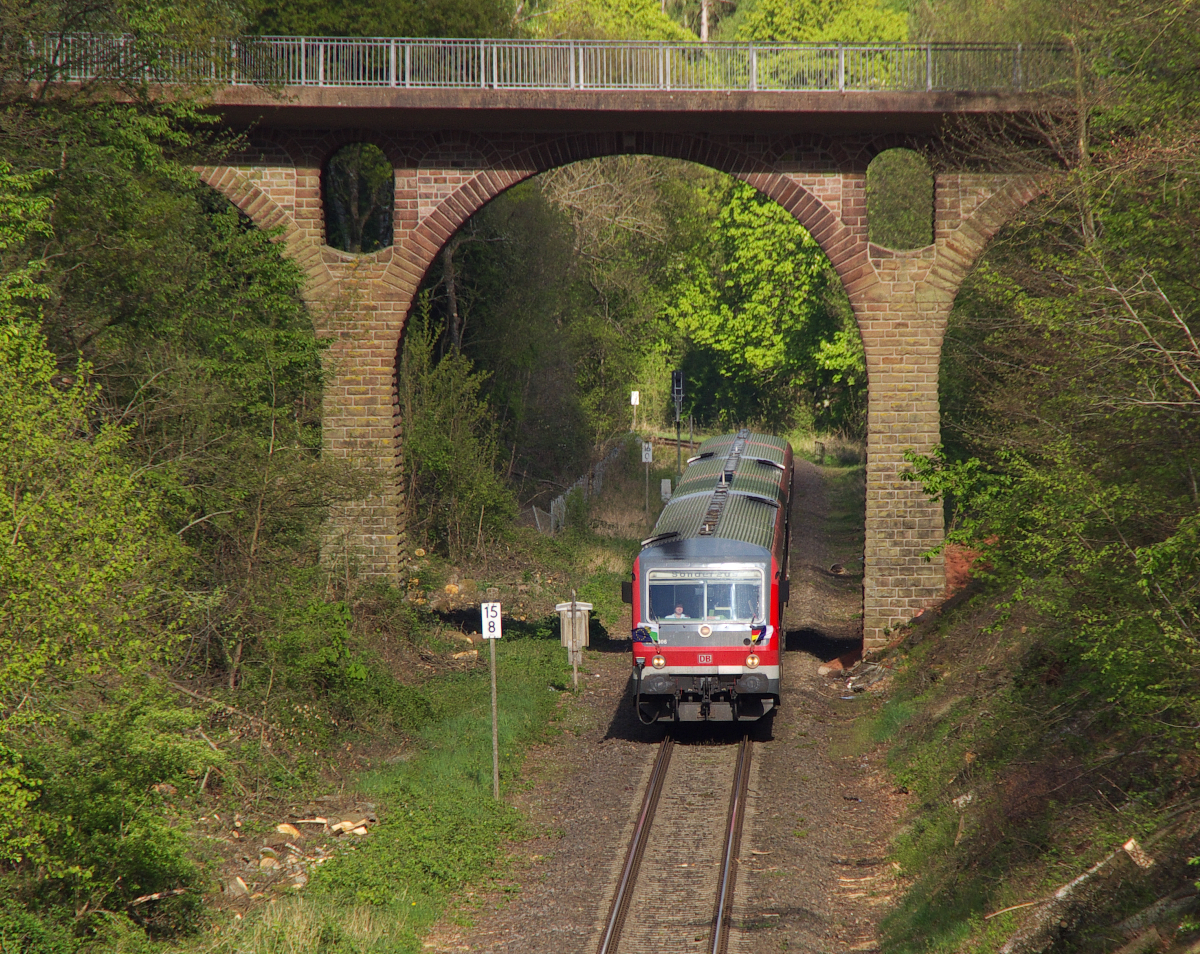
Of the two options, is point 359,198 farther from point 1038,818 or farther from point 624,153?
point 1038,818

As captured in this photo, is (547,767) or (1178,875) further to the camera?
(547,767)

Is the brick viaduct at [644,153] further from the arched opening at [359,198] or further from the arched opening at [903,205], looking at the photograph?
the arched opening at [903,205]

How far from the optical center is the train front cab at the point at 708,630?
14.7 metres

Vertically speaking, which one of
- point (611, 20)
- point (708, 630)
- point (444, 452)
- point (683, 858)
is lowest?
point (683, 858)

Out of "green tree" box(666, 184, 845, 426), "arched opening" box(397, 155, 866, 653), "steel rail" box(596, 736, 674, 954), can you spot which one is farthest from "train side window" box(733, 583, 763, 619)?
"green tree" box(666, 184, 845, 426)

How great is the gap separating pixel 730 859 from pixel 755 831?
94 centimetres

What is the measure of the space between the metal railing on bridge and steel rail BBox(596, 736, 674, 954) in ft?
32.7

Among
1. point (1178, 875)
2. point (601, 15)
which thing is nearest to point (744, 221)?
point (601, 15)

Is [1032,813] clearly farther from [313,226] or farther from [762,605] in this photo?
[313,226]

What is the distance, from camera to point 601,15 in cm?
4716

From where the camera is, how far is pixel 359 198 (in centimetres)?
2855

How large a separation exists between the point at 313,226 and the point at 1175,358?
13606mm

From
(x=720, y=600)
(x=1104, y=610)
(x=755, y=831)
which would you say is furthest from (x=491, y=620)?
(x=1104, y=610)

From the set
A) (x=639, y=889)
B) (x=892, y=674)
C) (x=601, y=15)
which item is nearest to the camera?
(x=639, y=889)
